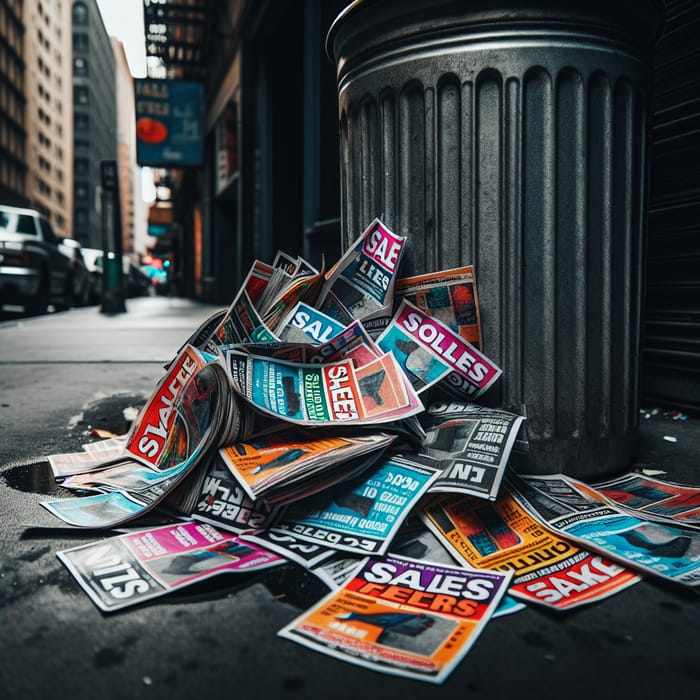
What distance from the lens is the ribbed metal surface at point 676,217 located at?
2.18 meters

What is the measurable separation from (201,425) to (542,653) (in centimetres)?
83

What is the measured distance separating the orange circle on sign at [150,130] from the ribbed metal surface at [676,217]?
10.2 metres

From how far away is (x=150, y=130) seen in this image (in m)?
11.2

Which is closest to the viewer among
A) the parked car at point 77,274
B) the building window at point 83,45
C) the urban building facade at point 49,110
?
the parked car at point 77,274

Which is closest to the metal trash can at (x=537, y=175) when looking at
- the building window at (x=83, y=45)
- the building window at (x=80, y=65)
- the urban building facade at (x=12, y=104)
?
the urban building facade at (x=12, y=104)

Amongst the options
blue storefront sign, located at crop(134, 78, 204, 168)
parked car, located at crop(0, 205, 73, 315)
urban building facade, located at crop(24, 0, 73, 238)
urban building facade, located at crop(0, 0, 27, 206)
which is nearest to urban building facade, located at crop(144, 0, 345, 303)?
blue storefront sign, located at crop(134, 78, 204, 168)

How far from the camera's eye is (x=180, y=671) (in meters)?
0.78

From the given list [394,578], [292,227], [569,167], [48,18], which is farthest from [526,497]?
[48,18]

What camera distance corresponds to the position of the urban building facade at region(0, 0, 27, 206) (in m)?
34.1

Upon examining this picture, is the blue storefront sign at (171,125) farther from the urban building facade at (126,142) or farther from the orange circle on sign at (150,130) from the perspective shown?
the urban building facade at (126,142)

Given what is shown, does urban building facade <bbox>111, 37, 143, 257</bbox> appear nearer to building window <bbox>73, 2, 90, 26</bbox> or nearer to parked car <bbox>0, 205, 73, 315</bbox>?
building window <bbox>73, 2, 90, 26</bbox>

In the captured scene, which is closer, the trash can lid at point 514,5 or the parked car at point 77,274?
the trash can lid at point 514,5

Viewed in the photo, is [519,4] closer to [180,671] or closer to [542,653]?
[542,653]

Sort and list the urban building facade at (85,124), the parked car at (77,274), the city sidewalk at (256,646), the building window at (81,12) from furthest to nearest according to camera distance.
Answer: the building window at (81,12), the urban building facade at (85,124), the parked car at (77,274), the city sidewalk at (256,646)
